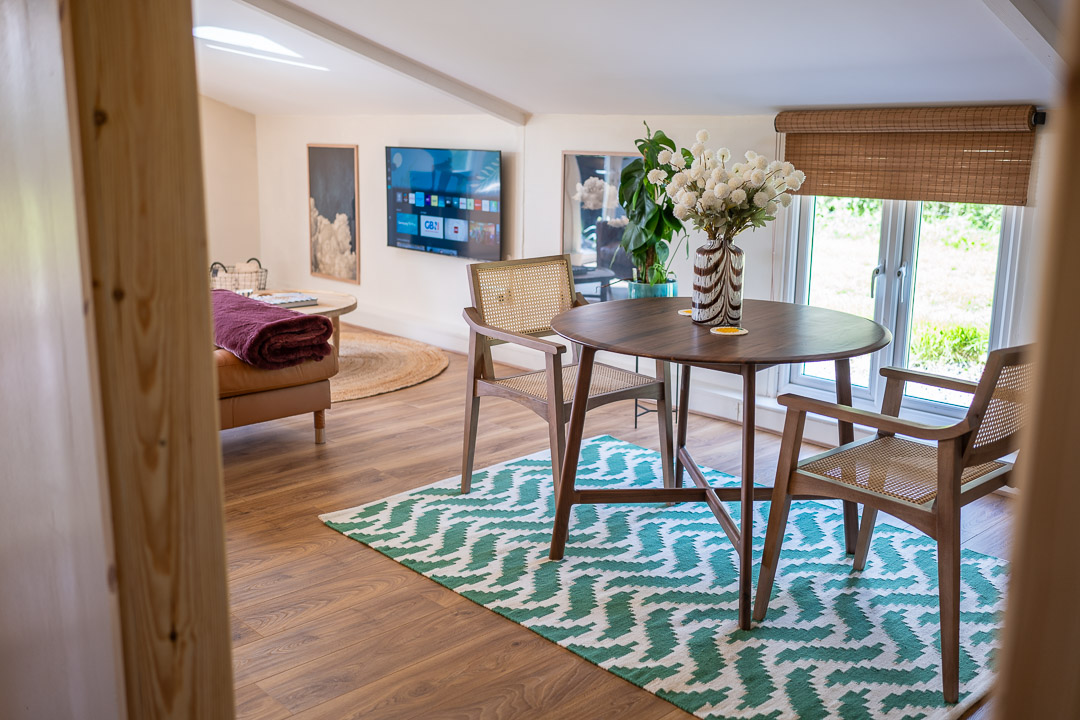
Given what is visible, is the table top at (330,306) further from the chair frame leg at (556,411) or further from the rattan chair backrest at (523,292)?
the chair frame leg at (556,411)

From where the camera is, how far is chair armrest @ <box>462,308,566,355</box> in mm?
3127

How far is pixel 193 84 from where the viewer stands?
3.80 feet

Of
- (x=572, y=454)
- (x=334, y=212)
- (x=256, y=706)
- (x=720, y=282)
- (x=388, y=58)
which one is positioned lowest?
(x=256, y=706)

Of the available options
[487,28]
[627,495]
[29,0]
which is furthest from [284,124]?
[29,0]

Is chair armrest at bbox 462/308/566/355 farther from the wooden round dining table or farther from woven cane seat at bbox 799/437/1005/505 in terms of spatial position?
woven cane seat at bbox 799/437/1005/505

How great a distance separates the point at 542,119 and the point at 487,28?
1.33 m

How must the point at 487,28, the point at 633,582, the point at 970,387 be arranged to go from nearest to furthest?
the point at 970,387
the point at 633,582
the point at 487,28

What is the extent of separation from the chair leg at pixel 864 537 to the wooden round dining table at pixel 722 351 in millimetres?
105

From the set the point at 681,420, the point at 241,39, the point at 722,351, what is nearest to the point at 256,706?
the point at 722,351

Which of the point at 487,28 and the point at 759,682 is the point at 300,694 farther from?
the point at 487,28

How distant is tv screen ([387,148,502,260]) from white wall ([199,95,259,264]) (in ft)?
6.88

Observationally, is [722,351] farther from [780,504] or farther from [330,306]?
[330,306]

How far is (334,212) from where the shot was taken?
715 cm

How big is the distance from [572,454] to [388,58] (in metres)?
2.89
